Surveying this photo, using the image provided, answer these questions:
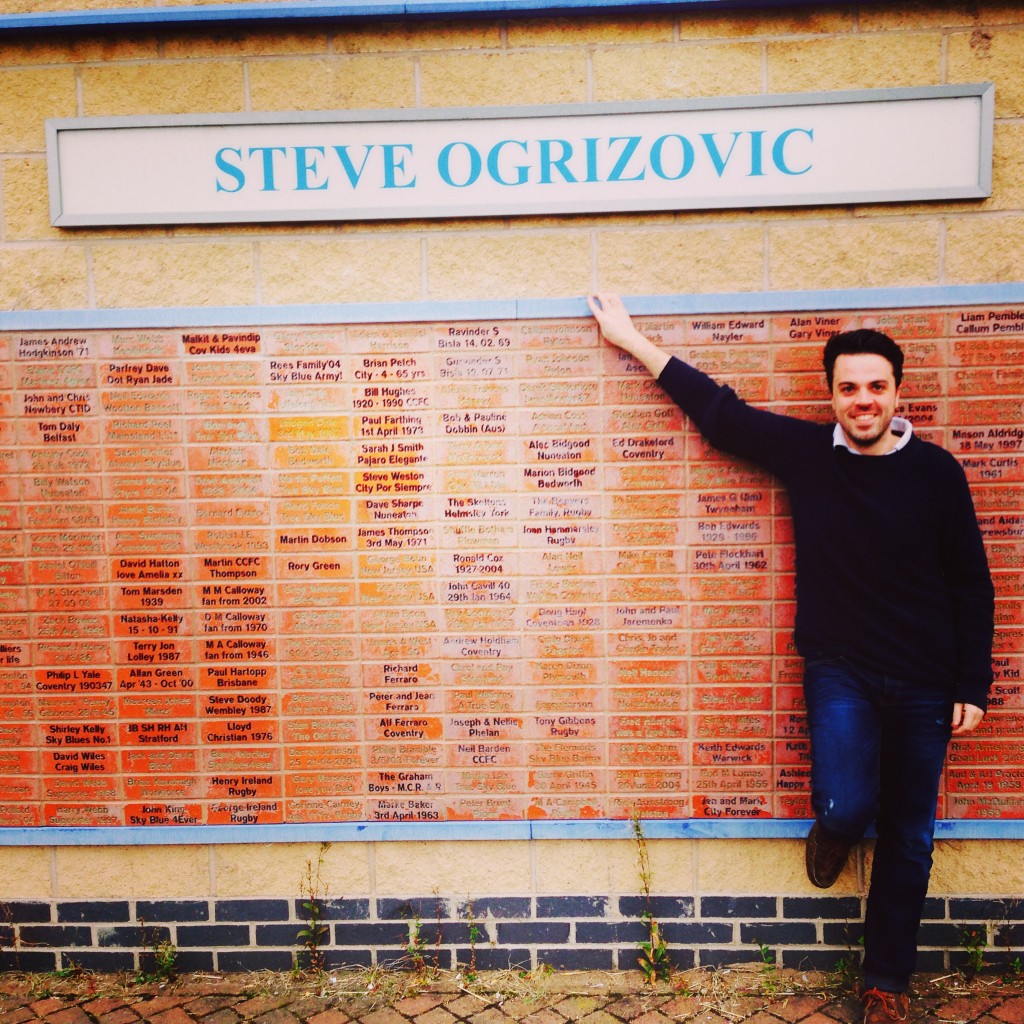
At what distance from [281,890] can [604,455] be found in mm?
2290

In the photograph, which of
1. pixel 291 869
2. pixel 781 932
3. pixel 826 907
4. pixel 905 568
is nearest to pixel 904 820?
pixel 826 907

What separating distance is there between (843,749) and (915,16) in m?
2.81

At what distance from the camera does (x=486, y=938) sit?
3354 mm

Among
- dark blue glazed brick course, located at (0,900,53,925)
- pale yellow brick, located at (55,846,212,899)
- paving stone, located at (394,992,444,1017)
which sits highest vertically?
pale yellow brick, located at (55,846,212,899)

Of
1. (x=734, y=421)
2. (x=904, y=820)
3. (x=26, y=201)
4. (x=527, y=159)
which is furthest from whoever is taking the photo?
(x=26, y=201)

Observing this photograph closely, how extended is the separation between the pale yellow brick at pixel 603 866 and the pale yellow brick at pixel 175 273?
264cm

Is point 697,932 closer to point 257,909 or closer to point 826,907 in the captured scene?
point 826,907

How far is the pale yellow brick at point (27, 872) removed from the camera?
3.41 metres

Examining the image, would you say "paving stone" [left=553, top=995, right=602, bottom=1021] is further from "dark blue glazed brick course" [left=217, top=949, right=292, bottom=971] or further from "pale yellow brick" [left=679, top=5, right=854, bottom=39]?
"pale yellow brick" [left=679, top=5, right=854, bottom=39]

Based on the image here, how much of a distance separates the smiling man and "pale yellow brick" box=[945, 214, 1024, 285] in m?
0.60

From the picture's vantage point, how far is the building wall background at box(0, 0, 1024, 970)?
10.3ft

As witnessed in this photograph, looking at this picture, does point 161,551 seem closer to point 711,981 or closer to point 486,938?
point 486,938

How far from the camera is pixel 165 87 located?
3225mm

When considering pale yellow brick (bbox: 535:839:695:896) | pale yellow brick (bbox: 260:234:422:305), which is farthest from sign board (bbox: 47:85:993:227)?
pale yellow brick (bbox: 535:839:695:896)
